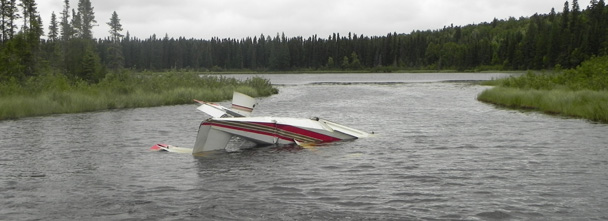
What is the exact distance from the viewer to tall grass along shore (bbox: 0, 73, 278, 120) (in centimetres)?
3618

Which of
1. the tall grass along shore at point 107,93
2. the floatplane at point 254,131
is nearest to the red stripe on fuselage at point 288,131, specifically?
the floatplane at point 254,131

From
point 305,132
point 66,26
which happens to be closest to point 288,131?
point 305,132

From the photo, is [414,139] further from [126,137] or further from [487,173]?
[126,137]

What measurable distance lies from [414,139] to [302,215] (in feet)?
43.6

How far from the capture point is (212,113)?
24.1 meters

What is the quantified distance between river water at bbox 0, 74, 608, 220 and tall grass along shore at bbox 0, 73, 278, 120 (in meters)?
8.76

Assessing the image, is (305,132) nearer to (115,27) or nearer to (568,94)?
(568,94)

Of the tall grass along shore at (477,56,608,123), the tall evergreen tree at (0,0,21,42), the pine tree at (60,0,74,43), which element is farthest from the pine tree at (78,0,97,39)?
the tall grass along shore at (477,56,608,123)

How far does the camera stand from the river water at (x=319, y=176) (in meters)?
12.3

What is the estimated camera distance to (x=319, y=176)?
16.2 meters

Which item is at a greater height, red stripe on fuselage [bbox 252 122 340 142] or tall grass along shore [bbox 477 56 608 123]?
tall grass along shore [bbox 477 56 608 123]

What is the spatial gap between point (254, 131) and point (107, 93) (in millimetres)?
27923

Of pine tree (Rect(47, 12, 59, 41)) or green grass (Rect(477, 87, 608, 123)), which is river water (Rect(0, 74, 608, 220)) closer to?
green grass (Rect(477, 87, 608, 123))

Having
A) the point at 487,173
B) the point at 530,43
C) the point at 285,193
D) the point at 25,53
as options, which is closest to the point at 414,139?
the point at 487,173
